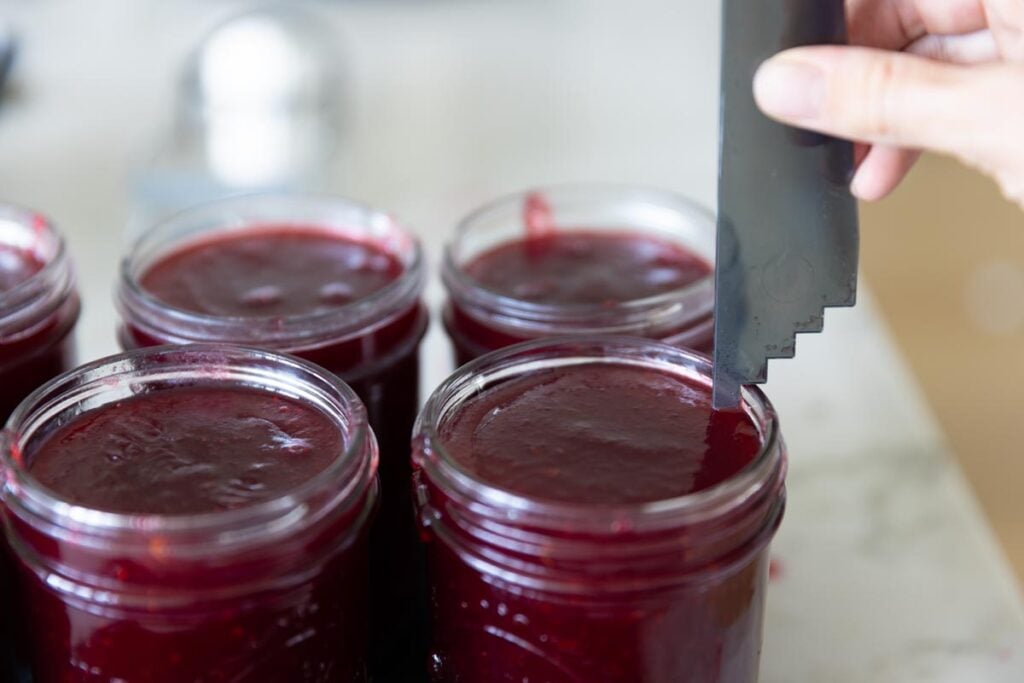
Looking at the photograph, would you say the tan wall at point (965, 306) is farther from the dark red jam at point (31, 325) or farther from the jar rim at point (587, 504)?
the dark red jam at point (31, 325)

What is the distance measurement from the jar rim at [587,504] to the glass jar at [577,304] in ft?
0.35

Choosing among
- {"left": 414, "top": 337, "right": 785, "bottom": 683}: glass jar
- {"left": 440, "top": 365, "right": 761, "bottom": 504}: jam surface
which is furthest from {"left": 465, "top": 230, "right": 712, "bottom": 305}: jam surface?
{"left": 414, "top": 337, "right": 785, "bottom": 683}: glass jar

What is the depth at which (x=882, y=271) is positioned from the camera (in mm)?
3387

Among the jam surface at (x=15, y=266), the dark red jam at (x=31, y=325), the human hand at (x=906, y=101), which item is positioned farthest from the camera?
the jam surface at (x=15, y=266)

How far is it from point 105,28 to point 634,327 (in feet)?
6.88

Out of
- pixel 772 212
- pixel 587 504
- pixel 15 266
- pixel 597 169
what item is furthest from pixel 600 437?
pixel 597 169

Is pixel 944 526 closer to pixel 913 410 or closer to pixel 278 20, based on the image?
pixel 913 410

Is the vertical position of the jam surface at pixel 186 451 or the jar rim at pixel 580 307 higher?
the jam surface at pixel 186 451

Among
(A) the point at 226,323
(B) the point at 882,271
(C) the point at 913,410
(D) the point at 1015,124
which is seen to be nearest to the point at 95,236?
(A) the point at 226,323

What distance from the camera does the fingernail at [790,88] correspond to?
0.95m

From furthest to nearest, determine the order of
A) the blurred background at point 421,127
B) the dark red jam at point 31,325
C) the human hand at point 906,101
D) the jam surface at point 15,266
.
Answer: the blurred background at point 421,127
the jam surface at point 15,266
the dark red jam at point 31,325
the human hand at point 906,101

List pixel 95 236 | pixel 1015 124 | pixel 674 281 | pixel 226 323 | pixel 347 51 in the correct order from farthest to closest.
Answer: pixel 347 51, pixel 95 236, pixel 674 281, pixel 226 323, pixel 1015 124

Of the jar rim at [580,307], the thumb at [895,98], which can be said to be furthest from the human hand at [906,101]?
the jar rim at [580,307]

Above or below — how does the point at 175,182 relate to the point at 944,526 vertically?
above
